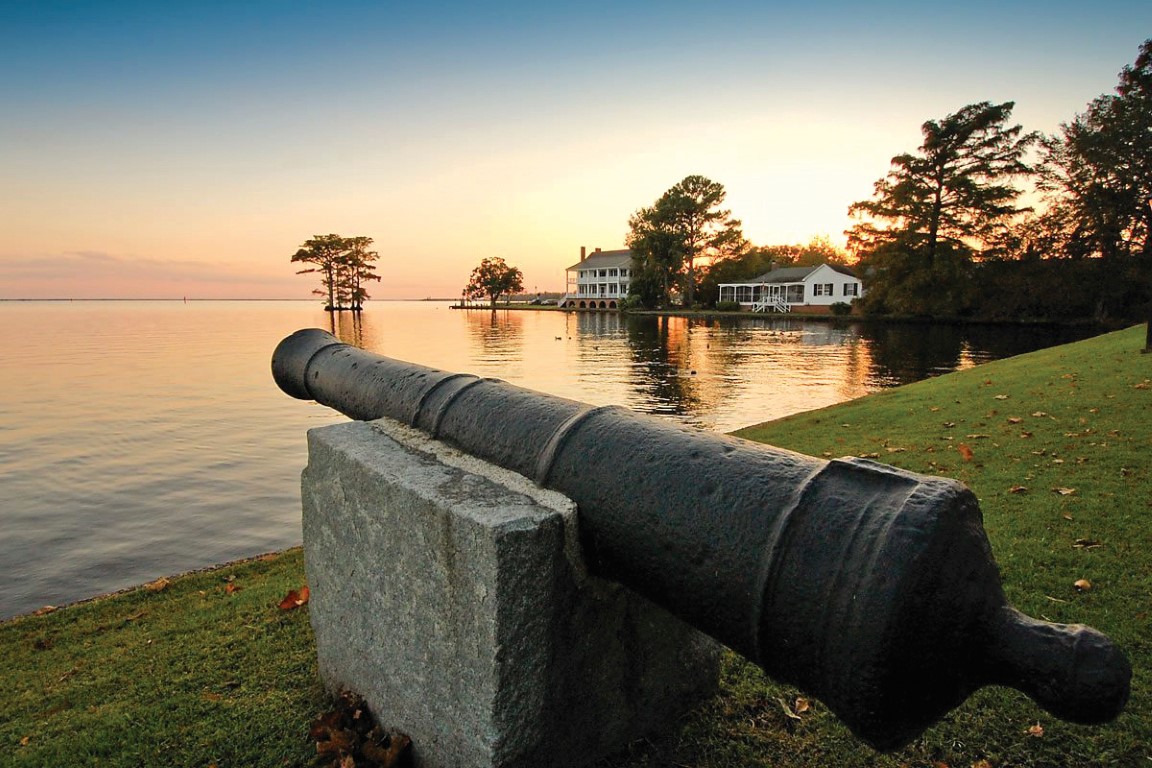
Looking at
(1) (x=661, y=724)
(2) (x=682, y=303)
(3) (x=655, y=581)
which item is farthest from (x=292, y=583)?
(2) (x=682, y=303)

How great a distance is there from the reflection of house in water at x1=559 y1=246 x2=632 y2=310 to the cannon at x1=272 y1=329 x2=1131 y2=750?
85.8 m

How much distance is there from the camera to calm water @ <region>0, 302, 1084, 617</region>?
7.34 metres

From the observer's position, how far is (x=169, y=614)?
4.81 m

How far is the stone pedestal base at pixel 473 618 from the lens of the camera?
79.6 inches

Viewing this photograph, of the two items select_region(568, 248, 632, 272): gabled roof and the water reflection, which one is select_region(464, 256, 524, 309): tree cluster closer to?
select_region(568, 248, 632, 272): gabled roof

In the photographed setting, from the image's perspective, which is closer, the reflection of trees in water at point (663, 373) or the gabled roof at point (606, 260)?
the reflection of trees in water at point (663, 373)

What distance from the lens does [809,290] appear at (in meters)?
67.3

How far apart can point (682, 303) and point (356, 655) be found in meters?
77.1

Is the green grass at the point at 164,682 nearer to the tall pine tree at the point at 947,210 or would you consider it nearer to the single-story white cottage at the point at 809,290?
the tall pine tree at the point at 947,210

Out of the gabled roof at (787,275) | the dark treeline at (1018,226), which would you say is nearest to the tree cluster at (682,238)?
the gabled roof at (787,275)

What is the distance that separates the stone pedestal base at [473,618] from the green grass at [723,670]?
1.05ft

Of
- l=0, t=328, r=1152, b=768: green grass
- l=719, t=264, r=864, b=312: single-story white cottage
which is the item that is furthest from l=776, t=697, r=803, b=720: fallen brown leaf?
l=719, t=264, r=864, b=312: single-story white cottage

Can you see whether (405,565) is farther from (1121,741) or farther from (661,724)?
(1121,741)

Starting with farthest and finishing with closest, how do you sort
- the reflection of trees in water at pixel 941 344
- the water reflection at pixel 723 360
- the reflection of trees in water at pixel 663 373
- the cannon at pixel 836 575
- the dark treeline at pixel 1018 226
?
→ the dark treeline at pixel 1018 226 < the reflection of trees in water at pixel 941 344 < the water reflection at pixel 723 360 < the reflection of trees in water at pixel 663 373 < the cannon at pixel 836 575
